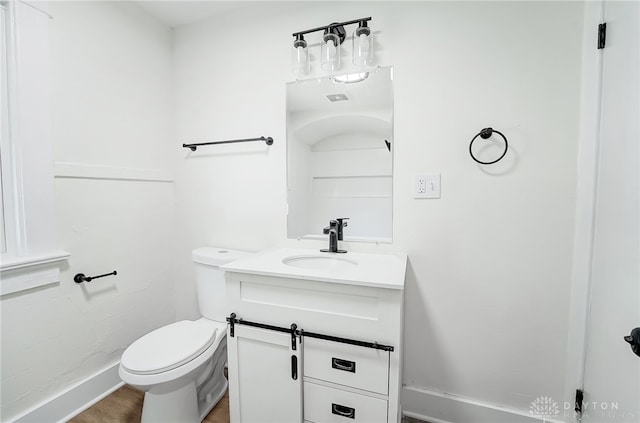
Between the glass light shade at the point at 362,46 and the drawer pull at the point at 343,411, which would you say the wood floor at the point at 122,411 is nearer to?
the drawer pull at the point at 343,411

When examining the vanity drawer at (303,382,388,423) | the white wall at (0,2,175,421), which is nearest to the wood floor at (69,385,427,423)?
the white wall at (0,2,175,421)

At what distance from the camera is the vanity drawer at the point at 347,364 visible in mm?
962

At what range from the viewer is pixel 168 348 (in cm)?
122

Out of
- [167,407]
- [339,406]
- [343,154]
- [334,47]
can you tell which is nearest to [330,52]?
[334,47]

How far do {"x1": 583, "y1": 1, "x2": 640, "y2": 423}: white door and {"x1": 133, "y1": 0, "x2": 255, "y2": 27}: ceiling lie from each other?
172 cm

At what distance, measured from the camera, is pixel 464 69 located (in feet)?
4.08

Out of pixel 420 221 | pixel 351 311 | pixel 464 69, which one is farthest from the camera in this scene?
pixel 420 221

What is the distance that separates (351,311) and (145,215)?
145cm

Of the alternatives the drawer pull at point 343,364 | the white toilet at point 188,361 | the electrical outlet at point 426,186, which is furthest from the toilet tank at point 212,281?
the electrical outlet at point 426,186

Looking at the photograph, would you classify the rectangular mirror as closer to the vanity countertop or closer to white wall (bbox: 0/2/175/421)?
the vanity countertop

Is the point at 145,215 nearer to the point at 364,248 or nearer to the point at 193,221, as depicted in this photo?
the point at 193,221

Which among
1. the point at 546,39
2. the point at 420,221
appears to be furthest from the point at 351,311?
the point at 546,39

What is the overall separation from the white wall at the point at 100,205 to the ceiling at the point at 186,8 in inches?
3.0

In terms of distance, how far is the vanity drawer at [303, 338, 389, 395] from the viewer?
→ 3.16ft
